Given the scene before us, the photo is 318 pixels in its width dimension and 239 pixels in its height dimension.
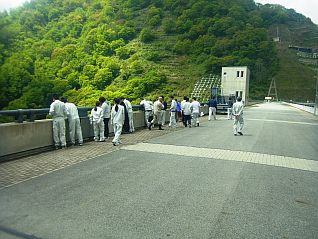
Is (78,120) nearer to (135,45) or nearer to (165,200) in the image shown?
(165,200)

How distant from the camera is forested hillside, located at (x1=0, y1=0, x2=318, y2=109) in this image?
298ft

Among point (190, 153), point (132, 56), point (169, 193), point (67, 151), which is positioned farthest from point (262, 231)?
point (132, 56)

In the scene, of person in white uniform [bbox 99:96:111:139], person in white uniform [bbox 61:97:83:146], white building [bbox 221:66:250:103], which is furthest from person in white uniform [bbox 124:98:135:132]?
white building [bbox 221:66:250:103]

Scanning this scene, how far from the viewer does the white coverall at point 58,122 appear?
1040 cm

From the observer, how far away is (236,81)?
76.5m

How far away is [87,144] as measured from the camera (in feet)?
38.7

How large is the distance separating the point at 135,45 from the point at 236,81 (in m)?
53.4

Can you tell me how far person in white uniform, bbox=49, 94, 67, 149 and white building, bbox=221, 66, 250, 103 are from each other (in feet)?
220

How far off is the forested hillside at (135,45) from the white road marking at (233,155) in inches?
2209

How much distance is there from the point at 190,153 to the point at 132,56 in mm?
103162

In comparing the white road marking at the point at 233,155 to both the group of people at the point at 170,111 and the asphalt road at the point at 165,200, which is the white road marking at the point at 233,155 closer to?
the asphalt road at the point at 165,200

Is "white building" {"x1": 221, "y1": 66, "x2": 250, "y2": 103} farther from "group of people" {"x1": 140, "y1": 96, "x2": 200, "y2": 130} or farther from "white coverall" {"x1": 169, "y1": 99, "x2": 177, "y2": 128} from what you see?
"white coverall" {"x1": 169, "y1": 99, "x2": 177, "y2": 128}

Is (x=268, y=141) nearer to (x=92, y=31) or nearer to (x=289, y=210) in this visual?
(x=289, y=210)

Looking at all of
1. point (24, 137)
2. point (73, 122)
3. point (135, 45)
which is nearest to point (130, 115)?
point (73, 122)
